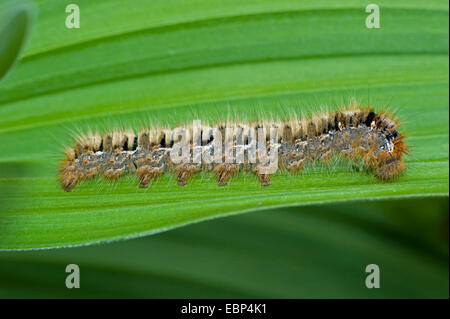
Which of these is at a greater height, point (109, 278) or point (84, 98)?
point (84, 98)

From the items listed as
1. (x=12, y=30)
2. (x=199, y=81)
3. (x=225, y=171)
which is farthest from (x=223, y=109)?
(x=12, y=30)

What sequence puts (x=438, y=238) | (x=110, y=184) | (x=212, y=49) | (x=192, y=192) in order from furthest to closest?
(x=438, y=238) → (x=212, y=49) → (x=110, y=184) → (x=192, y=192)

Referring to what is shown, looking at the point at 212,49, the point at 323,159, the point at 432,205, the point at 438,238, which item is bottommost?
the point at 438,238

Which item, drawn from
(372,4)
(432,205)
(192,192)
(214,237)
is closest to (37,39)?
(192,192)

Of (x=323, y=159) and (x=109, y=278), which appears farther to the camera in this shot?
(x=109, y=278)

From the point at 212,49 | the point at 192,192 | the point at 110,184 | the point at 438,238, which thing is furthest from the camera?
the point at 438,238

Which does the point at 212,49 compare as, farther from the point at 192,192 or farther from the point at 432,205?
the point at 432,205
